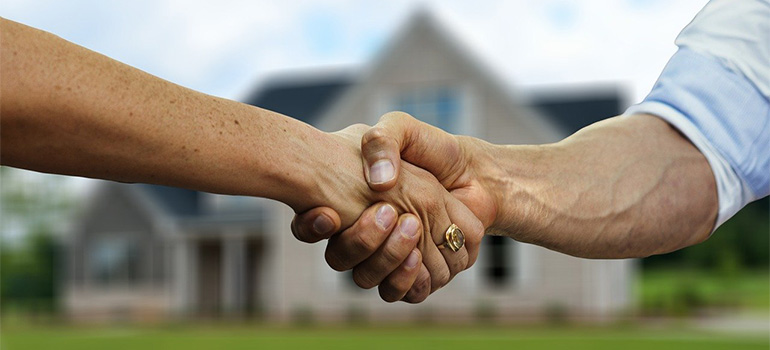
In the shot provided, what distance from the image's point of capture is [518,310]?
58.0 feet

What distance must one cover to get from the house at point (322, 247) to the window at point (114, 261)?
0.09 ft

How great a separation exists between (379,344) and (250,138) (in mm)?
10044

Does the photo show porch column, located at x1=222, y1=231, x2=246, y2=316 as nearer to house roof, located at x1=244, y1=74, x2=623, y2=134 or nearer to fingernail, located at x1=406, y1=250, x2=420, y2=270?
house roof, located at x1=244, y1=74, x2=623, y2=134

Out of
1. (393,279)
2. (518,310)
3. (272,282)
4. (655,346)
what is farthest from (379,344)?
(272,282)

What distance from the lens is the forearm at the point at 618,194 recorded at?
2898mm

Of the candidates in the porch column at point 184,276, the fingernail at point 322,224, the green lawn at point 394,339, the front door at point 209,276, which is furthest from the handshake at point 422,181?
the front door at point 209,276

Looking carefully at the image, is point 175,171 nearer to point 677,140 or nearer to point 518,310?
point 677,140

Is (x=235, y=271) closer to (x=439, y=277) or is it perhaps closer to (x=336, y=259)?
(x=439, y=277)

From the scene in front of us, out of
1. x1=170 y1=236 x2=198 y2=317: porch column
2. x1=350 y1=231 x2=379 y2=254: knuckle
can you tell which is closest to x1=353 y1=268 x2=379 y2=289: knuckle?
x1=350 y1=231 x2=379 y2=254: knuckle

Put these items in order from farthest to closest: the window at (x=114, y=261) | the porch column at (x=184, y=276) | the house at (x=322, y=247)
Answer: the window at (x=114, y=261)
the porch column at (x=184, y=276)
the house at (x=322, y=247)

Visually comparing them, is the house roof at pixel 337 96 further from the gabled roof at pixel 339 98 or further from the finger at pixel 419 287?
the finger at pixel 419 287

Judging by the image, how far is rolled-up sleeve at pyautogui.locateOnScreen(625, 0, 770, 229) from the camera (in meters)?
2.89

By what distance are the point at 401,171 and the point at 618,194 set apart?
0.72 m

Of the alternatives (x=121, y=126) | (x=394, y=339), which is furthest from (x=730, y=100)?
(x=394, y=339)
